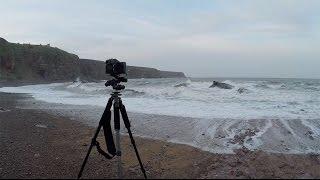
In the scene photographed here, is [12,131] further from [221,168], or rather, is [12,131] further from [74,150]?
[221,168]

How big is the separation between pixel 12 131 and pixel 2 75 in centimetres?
6580

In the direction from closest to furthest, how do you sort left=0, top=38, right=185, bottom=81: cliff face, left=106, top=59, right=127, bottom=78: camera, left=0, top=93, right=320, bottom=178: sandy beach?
left=106, top=59, right=127, bottom=78: camera
left=0, top=93, right=320, bottom=178: sandy beach
left=0, top=38, right=185, bottom=81: cliff face

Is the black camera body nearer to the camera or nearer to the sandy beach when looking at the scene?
the camera

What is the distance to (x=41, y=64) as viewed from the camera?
292 ft

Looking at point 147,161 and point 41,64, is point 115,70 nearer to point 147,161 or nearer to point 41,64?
point 147,161

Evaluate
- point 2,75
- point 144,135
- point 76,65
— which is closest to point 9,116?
point 144,135

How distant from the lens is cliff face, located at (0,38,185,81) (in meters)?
78.4

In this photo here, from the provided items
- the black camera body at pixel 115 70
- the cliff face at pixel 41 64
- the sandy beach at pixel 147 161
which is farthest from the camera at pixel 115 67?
the cliff face at pixel 41 64

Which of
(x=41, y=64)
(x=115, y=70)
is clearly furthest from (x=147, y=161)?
(x=41, y=64)

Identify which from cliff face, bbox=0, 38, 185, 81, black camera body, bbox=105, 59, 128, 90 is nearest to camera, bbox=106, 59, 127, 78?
black camera body, bbox=105, 59, 128, 90

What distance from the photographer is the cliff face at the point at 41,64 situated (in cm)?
7844

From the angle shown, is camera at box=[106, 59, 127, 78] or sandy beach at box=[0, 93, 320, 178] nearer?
camera at box=[106, 59, 127, 78]

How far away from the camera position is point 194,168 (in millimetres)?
6629

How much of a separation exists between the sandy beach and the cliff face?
212ft
